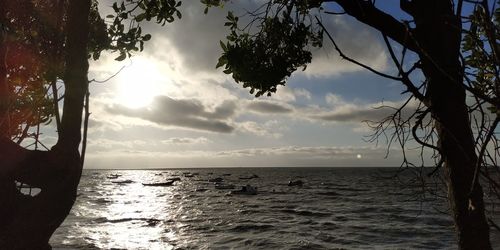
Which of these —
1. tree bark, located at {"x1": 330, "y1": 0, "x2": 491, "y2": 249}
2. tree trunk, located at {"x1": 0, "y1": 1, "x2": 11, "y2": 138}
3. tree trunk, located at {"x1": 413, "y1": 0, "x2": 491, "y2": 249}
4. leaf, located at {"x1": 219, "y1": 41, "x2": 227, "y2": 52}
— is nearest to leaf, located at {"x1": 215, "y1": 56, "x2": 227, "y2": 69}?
leaf, located at {"x1": 219, "y1": 41, "x2": 227, "y2": 52}

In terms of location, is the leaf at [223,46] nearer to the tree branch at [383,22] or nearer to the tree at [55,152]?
the tree at [55,152]

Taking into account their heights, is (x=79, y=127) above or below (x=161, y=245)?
above

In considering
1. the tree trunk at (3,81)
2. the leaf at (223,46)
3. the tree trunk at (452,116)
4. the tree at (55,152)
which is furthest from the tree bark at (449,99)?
the tree trunk at (3,81)

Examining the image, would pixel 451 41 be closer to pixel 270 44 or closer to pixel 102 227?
pixel 270 44

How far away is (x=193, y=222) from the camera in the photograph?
32.1 m

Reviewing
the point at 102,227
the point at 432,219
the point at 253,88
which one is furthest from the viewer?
the point at 432,219

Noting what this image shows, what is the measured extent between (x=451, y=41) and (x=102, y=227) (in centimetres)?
2941

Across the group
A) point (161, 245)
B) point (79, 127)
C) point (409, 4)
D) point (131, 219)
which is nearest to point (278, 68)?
point (409, 4)

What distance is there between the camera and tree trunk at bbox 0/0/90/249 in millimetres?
5199

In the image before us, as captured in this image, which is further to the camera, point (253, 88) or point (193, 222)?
point (193, 222)

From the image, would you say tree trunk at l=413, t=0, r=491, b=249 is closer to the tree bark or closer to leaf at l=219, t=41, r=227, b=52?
the tree bark

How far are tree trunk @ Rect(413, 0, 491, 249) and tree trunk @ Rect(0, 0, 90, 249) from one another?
402cm

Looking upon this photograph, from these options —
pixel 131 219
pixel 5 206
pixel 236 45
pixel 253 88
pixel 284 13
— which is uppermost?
pixel 284 13

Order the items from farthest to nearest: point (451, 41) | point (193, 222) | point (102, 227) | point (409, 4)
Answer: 1. point (193, 222)
2. point (102, 227)
3. point (409, 4)
4. point (451, 41)
